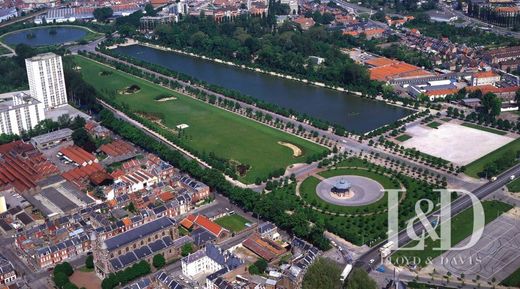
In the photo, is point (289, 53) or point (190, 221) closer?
point (190, 221)

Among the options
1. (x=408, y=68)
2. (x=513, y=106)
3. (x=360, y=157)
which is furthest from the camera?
(x=408, y=68)

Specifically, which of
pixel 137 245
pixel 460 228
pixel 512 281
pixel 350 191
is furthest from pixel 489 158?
pixel 137 245

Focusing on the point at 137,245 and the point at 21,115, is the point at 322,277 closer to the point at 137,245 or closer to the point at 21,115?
the point at 137,245

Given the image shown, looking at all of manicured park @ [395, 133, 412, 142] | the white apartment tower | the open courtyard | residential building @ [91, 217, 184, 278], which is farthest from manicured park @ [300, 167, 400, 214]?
the white apartment tower

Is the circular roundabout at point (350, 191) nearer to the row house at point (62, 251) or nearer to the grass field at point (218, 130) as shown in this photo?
the grass field at point (218, 130)

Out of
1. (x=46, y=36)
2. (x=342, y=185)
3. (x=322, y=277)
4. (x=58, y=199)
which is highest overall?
(x=322, y=277)

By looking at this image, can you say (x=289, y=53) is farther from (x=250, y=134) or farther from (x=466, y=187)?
(x=466, y=187)

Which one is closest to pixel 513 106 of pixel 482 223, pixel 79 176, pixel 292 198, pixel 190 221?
pixel 482 223
